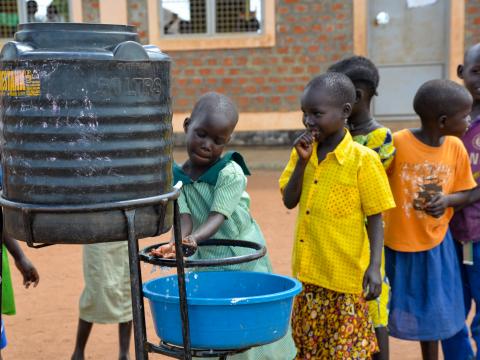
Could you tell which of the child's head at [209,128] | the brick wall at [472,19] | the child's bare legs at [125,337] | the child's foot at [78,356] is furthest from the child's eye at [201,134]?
the brick wall at [472,19]

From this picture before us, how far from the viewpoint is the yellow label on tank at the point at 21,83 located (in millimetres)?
2215

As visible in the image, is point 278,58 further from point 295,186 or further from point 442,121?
point 295,186

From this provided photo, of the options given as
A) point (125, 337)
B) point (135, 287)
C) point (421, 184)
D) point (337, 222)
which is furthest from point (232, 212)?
point (125, 337)

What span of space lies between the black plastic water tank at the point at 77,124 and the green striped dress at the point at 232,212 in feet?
2.44

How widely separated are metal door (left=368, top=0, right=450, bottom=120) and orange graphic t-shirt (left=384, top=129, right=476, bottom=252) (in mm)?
8897

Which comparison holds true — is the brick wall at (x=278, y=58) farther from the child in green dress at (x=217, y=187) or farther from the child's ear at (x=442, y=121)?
the child in green dress at (x=217, y=187)

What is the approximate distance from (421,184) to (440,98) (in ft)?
1.30

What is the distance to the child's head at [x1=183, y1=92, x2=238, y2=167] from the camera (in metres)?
2.98

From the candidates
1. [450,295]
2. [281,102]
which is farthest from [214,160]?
[281,102]

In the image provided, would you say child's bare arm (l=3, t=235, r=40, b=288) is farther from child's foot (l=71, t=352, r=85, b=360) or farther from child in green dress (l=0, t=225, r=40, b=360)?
child's foot (l=71, t=352, r=85, b=360)

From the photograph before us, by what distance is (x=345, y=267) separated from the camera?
127 inches

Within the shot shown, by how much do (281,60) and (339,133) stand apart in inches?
341

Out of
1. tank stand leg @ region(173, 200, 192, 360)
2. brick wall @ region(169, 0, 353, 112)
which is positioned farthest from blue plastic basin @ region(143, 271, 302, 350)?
brick wall @ region(169, 0, 353, 112)

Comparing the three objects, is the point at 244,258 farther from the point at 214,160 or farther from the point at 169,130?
the point at 214,160
